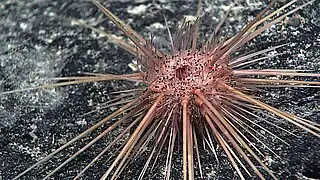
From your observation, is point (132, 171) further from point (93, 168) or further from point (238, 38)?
point (238, 38)

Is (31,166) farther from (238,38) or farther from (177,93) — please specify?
(238,38)

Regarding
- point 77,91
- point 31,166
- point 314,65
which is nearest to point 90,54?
point 77,91

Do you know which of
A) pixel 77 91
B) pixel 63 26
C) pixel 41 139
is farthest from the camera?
pixel 63 26

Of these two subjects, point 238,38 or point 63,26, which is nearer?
point 238,38

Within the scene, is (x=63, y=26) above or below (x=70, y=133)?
above

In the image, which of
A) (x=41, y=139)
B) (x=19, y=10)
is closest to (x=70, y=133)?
(x=41, y=139)

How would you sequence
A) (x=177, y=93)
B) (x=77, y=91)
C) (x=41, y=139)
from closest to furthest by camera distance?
(x=177, y=93) < (x=41, y=139) < (x=77, y=91)

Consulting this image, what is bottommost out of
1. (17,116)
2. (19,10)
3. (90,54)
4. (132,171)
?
(132,171)
